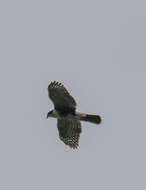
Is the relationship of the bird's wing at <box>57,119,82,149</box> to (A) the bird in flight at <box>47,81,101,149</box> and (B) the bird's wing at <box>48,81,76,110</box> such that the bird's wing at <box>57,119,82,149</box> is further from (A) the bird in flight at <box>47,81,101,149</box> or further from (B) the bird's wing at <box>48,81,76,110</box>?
(B) the bird's wing at <box>48,81,76,110</box>

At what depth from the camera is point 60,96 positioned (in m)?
19.6

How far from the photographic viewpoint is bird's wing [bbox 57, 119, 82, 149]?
20.1 meters

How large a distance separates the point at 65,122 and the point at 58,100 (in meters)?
1.13

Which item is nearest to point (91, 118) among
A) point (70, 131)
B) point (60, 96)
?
point (70, 131)

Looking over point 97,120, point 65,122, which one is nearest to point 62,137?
point 65,122

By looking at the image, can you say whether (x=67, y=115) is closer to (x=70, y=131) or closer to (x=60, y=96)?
(x=70, y=131)

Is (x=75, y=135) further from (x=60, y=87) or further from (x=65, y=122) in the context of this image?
(x=60, y=87)

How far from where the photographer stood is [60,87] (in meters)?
19.4

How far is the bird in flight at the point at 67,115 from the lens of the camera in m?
19.4

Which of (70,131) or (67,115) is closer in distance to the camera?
(67,115)

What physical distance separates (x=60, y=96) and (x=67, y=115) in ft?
2.98

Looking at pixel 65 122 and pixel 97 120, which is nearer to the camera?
pixel 97 120

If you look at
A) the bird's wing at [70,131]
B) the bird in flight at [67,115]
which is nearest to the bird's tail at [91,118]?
the bird in flight at [67,115]

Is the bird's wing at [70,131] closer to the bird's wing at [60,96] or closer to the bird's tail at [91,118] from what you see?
the bird's tail at [91,118]
